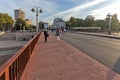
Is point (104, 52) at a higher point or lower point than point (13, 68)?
lower

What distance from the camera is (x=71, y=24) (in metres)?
170

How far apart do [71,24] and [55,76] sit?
532 ft

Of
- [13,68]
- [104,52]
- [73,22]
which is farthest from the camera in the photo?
[73,22]

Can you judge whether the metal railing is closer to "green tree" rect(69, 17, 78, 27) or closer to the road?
the road

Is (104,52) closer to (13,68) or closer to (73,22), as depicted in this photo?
(13,68)

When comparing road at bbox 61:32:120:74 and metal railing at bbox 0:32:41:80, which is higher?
metal railing at bbox 0:32:41:80

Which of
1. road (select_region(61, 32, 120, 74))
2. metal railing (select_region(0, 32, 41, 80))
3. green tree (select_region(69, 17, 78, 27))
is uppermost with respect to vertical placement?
green tree (select_region(69, 17, 78, 27))

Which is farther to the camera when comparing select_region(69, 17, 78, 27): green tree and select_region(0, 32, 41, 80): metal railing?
select_region(69, 17, 78, 27): green tree

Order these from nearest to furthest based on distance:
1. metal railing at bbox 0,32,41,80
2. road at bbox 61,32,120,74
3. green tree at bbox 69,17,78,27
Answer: metal railing at bbox 0,32,41,80
road at bbox 61,32,120,74
green tree at bbox 69,17,78,27

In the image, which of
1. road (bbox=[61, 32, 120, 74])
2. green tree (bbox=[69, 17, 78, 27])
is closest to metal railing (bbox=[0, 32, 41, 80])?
road (bbox=[61, 32, 120, 74])

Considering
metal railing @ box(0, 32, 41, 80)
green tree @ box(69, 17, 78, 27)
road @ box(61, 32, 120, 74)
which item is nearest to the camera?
metal railing @ box(0, 32, 41, 80)

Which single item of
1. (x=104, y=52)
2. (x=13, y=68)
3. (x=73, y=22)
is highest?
(x=73, y=22)

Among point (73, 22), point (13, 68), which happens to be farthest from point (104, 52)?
point (73, 22)

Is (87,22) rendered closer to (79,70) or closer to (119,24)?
(119,24)
